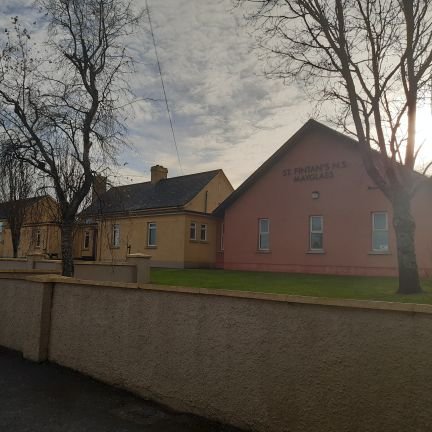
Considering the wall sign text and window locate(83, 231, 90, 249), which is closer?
the wall sign text

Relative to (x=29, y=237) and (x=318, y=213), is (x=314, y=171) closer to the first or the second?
(x=318, y=213)

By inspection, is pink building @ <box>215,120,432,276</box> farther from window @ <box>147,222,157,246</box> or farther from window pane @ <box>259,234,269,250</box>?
window @ <box>147,222,157,246</box>

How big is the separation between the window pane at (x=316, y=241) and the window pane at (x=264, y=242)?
10.1ft

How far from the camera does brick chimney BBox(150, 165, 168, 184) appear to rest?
35.2 meters

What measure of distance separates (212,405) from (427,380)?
2.19 meters

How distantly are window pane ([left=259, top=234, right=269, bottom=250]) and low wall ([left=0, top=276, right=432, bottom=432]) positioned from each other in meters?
19.7

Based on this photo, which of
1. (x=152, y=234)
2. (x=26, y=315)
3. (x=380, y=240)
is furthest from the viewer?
(x=152, y=234)

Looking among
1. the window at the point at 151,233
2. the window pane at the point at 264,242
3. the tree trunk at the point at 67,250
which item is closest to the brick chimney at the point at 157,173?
the window at the point at 151,233

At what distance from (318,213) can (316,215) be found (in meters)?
0.19

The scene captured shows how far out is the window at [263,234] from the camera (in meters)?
25.1

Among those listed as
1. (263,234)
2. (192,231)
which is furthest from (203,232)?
(263,234)

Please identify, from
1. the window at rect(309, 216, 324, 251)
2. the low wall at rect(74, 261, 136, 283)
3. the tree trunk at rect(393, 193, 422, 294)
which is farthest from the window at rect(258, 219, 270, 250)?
the tree trunk at rect(393, 193, 422, 294)

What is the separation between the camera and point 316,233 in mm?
22906

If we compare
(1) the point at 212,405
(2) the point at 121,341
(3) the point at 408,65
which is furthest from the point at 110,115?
(1) the point at 212,405
